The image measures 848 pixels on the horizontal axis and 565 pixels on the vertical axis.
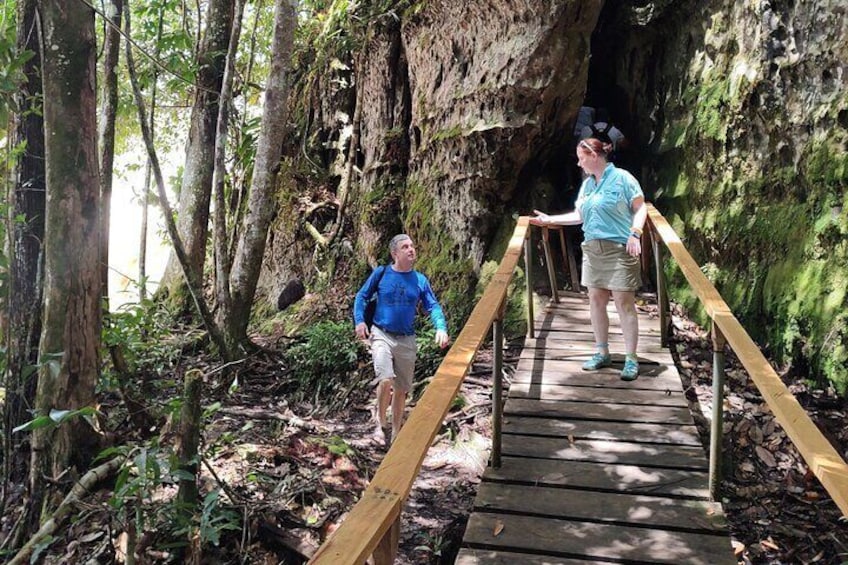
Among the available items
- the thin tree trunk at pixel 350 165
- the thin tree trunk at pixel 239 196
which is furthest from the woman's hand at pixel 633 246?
the thin tree trunk at pixel 239 196

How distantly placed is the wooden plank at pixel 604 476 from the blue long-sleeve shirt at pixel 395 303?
1398mm

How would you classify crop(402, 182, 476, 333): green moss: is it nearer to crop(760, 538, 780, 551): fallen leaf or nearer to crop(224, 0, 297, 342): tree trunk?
crop(224, 0, 297, 342): tree trunk

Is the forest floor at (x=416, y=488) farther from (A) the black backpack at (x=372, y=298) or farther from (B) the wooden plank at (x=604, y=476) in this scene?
(A) the black backpack at (x=372, y=298)

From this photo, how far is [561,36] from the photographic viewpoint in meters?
7.35

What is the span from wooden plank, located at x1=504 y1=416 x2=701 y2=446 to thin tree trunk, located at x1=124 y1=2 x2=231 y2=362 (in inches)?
148

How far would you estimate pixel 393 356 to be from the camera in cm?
536

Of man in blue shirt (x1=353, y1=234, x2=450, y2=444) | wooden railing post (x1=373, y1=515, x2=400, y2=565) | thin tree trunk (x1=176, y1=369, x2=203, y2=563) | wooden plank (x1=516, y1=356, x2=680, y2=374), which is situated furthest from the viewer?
wooden plank (x1=516, y1=356, x2=680, y2=374)

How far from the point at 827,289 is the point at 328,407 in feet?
15.5

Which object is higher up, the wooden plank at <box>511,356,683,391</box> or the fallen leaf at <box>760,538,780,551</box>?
the wooden plank at <box>511,356,683,391</box>

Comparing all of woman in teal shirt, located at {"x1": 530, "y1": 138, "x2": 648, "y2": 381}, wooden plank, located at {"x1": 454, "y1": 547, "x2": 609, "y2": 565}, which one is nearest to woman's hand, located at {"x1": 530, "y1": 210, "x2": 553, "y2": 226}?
woman in teal shirt, located at {"x1": 530, "y1": 138, "x2": 648, "y2": 381}

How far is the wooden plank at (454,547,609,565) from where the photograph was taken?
3.32m

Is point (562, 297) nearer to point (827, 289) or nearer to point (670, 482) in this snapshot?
point (827, 289)

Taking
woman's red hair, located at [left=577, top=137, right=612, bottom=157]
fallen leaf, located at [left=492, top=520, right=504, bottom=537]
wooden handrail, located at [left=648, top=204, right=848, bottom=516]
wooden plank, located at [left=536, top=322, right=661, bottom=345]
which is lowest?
fallen leaf, located at [left=492, top=520, right=504, bottom=537]

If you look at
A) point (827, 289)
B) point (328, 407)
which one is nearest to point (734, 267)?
point (827, 289)
